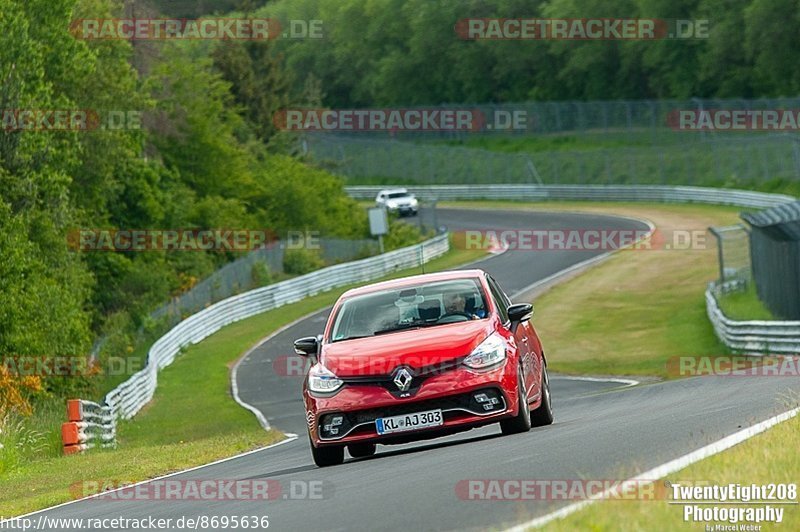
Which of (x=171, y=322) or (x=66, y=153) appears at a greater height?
(x=66, y=153)

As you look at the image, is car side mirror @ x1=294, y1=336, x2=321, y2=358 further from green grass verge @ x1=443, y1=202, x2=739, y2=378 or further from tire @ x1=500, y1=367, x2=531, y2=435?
green grass verge @ x1=443, y1=202, x2=739, y2=378

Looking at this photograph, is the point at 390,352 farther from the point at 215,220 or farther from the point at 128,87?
the point at 215,220

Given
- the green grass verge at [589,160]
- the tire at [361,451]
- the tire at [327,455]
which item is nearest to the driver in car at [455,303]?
the tire at [361,451]

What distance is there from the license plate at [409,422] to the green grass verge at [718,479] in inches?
119

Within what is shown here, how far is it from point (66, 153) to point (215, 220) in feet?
68.5

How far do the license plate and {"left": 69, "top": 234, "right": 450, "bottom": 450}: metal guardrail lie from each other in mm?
13779

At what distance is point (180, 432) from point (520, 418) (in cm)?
1610

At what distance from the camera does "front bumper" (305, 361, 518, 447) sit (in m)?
12.4

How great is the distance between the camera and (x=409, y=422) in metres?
12.3

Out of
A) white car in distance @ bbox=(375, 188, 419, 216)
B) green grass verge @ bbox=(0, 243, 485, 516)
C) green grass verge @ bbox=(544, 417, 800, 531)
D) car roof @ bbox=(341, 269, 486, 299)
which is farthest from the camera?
white car in distance @ bbox=(375, 188, 419, 216)

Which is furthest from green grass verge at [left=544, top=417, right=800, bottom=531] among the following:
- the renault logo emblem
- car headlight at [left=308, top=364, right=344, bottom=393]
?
car headlight at [left=308, top=364, right=344, bottom=393]

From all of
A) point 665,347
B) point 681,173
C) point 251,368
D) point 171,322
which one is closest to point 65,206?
point 171,322

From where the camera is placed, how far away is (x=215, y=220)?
62.9 meters

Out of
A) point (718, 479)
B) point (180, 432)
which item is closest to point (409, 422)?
point (718, 479)
